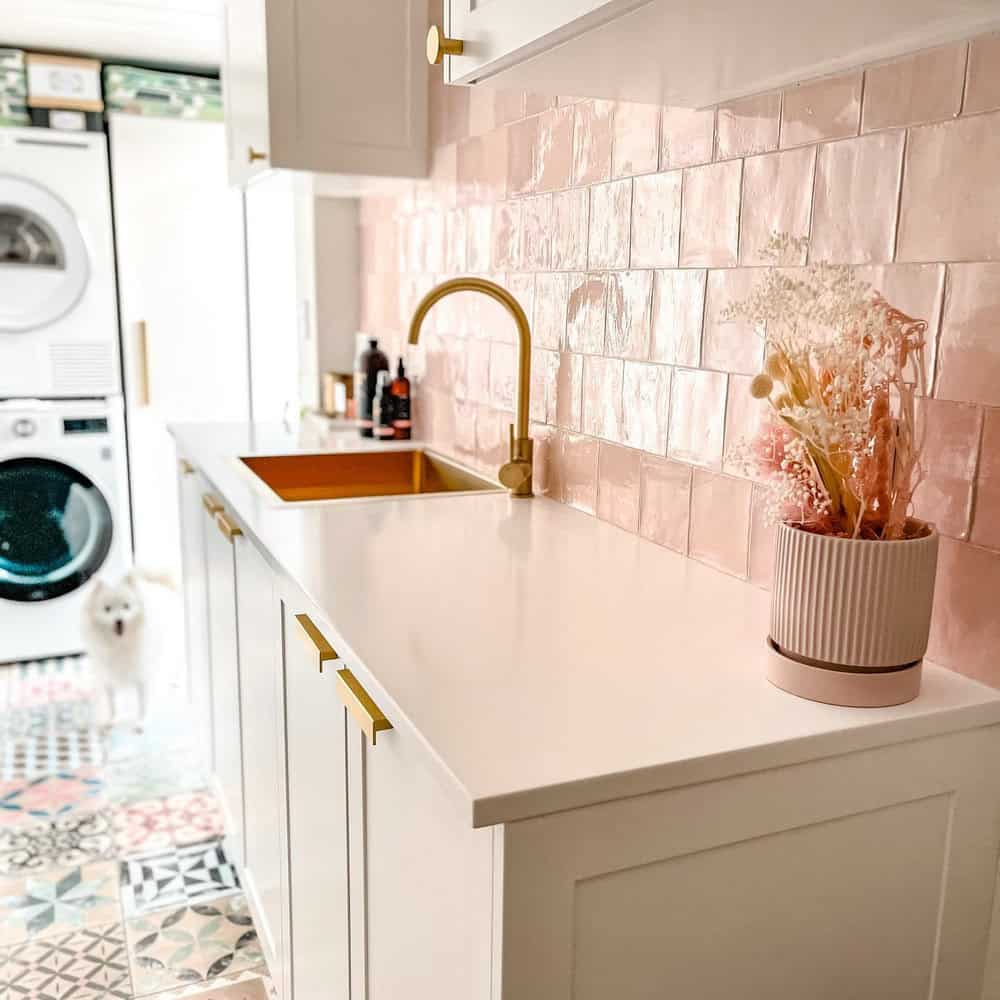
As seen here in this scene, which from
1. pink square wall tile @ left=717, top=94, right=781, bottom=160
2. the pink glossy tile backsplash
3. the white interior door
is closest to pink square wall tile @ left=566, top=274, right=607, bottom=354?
the pink glossy tile backsplash

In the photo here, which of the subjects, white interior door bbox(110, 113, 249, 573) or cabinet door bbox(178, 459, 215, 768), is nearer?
cabinet door bbox(178, 459, 215, 768)

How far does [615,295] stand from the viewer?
169cm

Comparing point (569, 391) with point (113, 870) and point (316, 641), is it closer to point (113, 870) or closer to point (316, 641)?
point (316, 641)

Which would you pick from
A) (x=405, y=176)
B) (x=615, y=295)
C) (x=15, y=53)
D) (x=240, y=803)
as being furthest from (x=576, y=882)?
→ (x=15, y=53)

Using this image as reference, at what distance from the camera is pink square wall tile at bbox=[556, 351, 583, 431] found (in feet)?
6.02

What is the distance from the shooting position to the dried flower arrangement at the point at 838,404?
2.85 feet

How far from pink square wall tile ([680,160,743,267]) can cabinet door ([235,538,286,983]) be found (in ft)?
2.73

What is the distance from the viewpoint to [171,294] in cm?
379

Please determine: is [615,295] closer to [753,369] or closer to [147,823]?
[753,369]

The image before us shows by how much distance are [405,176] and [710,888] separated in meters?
2.04

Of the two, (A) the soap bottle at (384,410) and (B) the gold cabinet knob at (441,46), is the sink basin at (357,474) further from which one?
(B) the gold cabinet knob at (441,46)

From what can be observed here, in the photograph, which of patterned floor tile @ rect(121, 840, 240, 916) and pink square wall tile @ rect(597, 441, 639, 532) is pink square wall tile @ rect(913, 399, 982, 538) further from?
patterned floor tile @ rect(121, 840, 240, 916)

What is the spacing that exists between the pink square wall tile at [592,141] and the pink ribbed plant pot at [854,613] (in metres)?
0.98

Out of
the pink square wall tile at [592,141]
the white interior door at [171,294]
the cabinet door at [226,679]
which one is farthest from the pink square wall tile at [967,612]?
the white interior door at [171,294]
